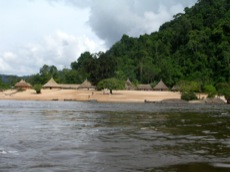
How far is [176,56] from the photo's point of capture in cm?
13475

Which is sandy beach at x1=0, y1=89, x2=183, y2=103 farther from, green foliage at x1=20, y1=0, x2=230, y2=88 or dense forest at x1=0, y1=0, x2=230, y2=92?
dense forest at x1=0, y1=0, x2=230, y2=92

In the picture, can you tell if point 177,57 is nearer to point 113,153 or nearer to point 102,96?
point 102,96

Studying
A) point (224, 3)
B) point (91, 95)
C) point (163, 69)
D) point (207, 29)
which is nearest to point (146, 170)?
point (91, 95)

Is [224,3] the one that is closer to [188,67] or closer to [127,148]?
[188,67]

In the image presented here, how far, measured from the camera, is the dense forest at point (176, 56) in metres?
118

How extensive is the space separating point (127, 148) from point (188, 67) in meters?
114

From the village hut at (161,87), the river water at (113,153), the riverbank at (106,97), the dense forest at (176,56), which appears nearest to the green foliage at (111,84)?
the riverbank at (106,97)

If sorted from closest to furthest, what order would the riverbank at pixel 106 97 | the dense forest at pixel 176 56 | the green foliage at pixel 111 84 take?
the riverbank at pixel 106 97
the green foliage at pixel 111 84
the dense forest at pixel 176 56

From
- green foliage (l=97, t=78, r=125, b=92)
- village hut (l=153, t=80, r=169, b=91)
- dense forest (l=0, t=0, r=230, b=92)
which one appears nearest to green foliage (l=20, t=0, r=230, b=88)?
dense forest (l=0, t=0, r=230, b=92)

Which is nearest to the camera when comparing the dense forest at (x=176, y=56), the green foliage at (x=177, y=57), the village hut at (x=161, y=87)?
the village hut at (x=161, y=87)

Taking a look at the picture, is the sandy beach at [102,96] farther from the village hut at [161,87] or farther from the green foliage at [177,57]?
the village hut at [161,87]

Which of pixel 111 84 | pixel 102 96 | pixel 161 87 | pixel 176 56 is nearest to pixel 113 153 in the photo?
pixel 102 96

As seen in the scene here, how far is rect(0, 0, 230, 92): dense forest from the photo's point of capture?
11825 centimetres

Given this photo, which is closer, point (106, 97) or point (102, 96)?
point (106, 97)
